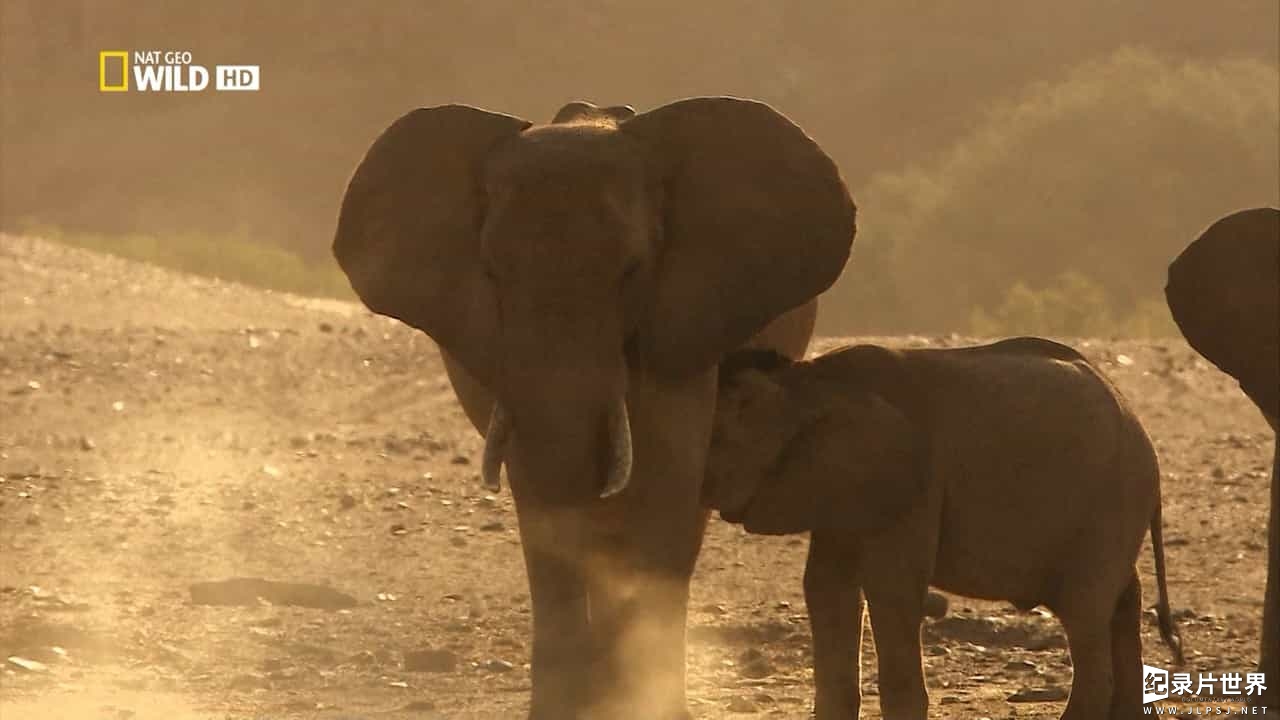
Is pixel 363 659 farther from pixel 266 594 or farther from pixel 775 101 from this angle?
pixel 775 101

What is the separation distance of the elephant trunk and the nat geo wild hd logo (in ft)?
162

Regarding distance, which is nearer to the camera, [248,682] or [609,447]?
[609,447]

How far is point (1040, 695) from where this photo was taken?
920 centimetres

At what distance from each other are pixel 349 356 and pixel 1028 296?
12492mm

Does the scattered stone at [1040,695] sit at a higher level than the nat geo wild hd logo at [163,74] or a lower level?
lower

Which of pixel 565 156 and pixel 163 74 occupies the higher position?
pixel 163 74

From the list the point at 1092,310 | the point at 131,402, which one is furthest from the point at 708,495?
the point at 1092,310

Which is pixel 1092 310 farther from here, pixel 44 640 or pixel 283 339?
pixel 44 640

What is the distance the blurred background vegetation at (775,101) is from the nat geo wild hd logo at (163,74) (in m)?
0.38

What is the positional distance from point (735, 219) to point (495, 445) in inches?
40.6

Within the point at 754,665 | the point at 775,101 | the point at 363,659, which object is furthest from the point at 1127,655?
the point at 775,101

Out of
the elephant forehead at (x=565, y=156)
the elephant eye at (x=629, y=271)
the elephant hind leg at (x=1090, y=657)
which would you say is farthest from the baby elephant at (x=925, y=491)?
the elephant forehead at (x=565, y=156)

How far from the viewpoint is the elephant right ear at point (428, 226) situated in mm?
7316

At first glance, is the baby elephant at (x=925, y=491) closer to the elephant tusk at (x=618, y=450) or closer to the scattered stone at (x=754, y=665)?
the elephant tusk at (x=618, y=450)
